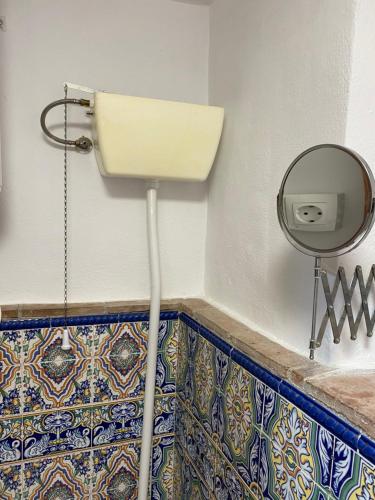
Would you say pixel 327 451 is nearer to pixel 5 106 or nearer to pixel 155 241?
pixel 155 241

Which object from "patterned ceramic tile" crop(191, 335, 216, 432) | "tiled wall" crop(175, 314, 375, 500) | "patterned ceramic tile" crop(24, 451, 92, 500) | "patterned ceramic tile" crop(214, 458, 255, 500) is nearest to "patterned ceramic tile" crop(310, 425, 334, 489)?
"tiled wall" crop(175, 314, 375, 500)

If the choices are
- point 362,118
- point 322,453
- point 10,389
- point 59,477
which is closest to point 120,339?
point 10,389

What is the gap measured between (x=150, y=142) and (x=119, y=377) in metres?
0.64

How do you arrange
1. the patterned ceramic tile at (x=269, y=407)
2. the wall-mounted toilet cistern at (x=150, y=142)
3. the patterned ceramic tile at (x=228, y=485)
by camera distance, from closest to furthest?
the patterned ceramic tile at (x=269, y=407), the patterned ceramic tile at (x=228, y=485), the wall-mounted toilet cistern at (x=150, y=142)

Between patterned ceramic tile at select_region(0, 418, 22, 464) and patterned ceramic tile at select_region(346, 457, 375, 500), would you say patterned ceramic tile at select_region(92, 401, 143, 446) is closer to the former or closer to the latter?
patterned ceramic tile at select_region(0, 418, 22, 464)

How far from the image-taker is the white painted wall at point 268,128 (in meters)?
0.67

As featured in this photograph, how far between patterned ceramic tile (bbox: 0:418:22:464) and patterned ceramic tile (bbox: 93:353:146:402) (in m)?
0.21

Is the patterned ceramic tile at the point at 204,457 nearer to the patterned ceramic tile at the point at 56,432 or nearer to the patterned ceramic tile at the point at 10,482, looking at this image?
the patterned ceramic tile at the point at 56,432

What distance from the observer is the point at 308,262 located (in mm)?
734

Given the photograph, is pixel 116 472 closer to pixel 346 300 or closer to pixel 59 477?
pixel 59 477

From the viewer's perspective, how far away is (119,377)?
3.66 feet

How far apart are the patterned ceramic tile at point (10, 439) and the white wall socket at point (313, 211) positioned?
0.88 meters

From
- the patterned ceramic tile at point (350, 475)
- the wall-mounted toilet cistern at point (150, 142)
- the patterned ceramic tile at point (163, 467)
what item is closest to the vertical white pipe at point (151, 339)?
the wall-mounted toilet cistern at point (150, 142)

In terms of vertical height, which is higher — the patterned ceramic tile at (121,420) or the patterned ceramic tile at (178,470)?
the patterned ceramic tile at (121,420)
